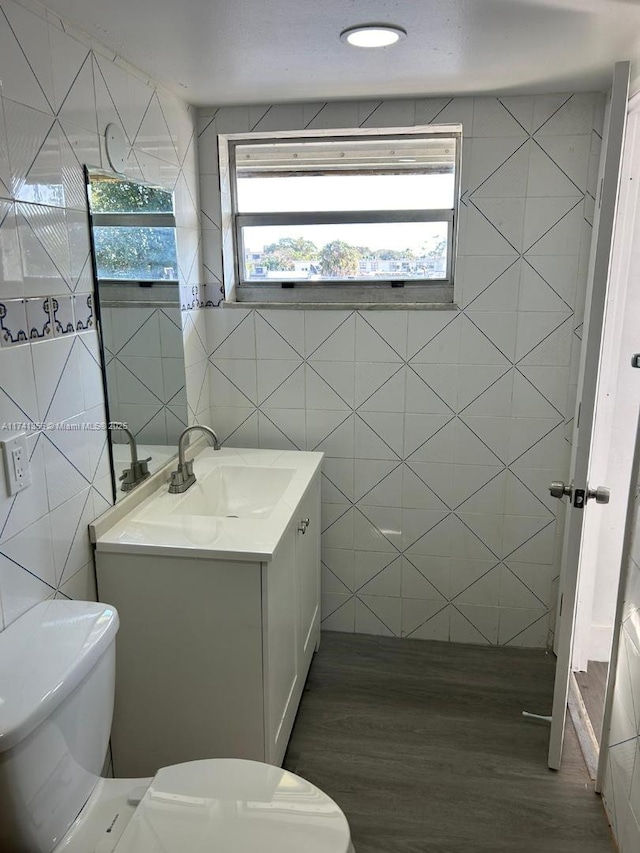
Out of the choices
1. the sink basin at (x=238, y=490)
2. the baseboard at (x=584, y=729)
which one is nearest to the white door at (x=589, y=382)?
the baseboard at (x=584, y=729)

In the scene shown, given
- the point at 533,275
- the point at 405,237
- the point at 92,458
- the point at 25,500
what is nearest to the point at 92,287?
the point at 92,458

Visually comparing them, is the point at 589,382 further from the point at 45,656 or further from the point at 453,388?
the point at 45,656

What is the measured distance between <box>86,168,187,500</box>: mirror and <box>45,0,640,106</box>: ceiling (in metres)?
0.38

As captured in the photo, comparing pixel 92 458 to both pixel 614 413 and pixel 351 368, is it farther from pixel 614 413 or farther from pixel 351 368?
pixel 614 413

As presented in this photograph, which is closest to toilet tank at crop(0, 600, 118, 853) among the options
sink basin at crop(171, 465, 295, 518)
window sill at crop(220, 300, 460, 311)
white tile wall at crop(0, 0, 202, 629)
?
white tile wall at crop(0, 0, 202, 629)

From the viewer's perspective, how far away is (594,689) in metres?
2.53

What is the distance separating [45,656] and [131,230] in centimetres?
127

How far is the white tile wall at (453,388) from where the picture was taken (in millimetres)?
2416

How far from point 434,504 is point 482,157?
4.43ft

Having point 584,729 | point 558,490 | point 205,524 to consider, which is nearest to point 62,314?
point 205,524

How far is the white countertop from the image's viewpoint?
5.88ft

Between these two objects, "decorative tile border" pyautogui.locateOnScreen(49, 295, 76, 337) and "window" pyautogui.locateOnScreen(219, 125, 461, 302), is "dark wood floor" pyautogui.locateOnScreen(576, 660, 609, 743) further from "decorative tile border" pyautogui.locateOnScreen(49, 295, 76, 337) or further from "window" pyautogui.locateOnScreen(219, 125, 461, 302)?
"decorative tile border" pyautogui.locateOnScreen(49, 295, 76, 337)

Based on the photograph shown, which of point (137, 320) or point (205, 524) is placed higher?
point (137, 320)

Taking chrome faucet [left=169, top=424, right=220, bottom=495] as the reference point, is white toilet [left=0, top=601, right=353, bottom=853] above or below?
below
